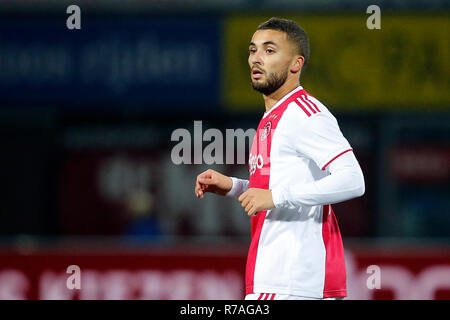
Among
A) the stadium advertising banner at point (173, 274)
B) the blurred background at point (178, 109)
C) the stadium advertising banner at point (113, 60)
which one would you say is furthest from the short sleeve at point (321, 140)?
the stadium advertising banner at point (113, 60)

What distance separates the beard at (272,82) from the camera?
4137 millimetres

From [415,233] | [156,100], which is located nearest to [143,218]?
[156,100]

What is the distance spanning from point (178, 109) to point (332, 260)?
8.58 m

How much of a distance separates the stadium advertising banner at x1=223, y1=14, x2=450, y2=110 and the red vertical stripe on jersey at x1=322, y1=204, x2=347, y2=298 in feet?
24.5

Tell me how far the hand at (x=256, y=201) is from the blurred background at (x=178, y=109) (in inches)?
258

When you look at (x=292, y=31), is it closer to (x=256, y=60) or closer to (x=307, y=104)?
(x=256, y=60)

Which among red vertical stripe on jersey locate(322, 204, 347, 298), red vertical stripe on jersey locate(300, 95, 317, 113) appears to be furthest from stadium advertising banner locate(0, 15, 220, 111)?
red vertical stripe on jersey locate(322, 204, 347, 298)

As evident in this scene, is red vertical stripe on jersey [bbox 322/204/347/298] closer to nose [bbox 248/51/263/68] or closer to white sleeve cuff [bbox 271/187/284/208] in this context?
white sleeve cuff [bbox 271/187/284/208]

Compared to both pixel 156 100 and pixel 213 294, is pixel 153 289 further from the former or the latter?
pixel 156 100

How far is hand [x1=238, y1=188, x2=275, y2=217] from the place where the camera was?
391 centimetres

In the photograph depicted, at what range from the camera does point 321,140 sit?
3.95m

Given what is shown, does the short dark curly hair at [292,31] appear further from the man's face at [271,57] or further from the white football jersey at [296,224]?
the white football jersey at [296,224]

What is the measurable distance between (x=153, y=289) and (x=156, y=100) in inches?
176

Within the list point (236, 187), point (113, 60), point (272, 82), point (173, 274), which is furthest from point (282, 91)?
point (113, 60)
